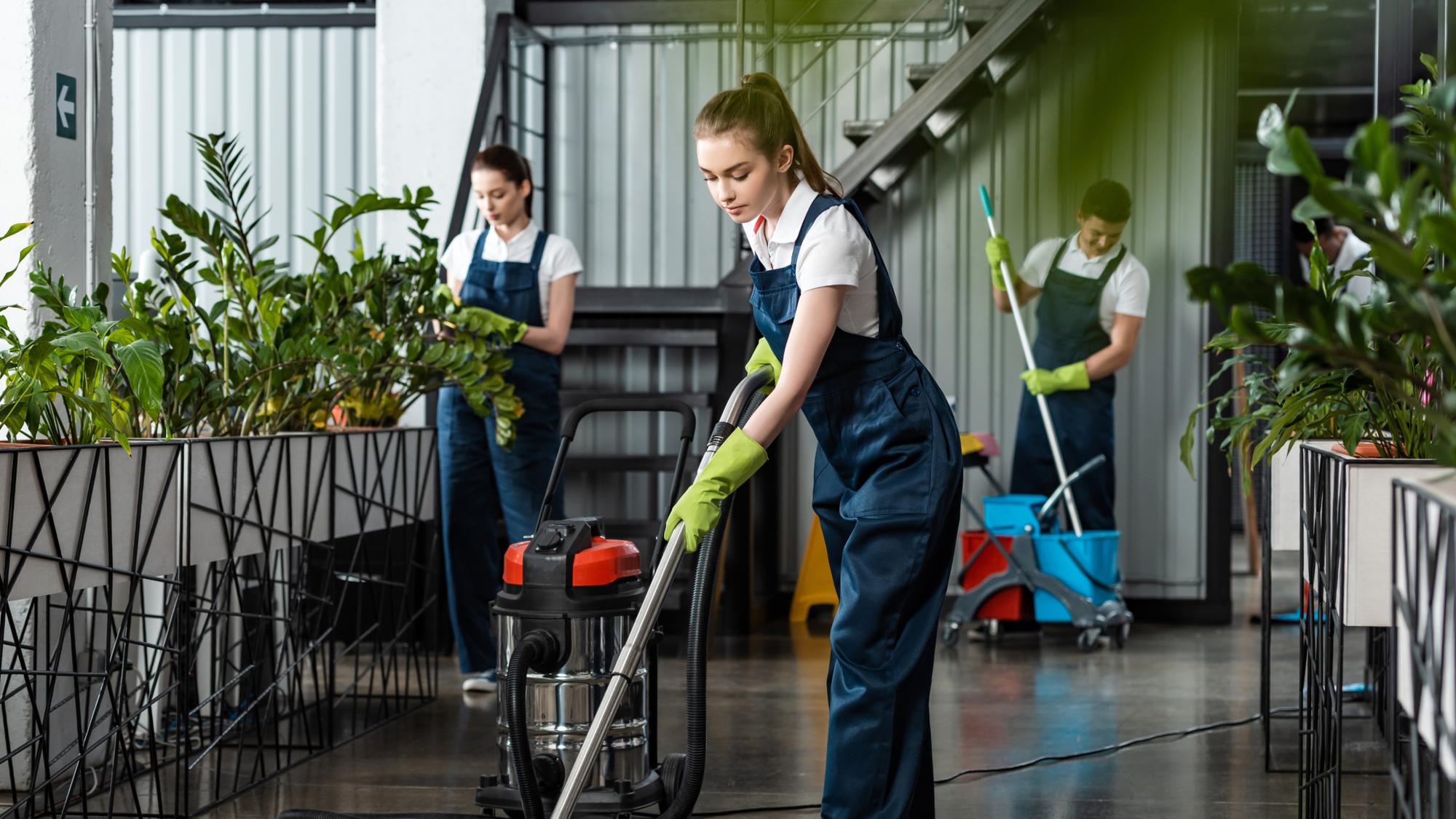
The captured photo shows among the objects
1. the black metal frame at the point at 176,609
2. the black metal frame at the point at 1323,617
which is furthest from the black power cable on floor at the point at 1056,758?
the black metal frame at the point at 176,609

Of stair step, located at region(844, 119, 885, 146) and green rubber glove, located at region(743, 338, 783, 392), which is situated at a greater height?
stair step, located at region(844, 119, 885, 146)

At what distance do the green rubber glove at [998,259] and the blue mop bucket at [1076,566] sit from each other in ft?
2.90

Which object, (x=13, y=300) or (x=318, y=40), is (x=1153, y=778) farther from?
(x=318, y=40)

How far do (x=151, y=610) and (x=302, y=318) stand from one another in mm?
775

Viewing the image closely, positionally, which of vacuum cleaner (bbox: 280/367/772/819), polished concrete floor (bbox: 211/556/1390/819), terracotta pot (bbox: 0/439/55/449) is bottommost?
polished concrete floor (bbox: 211/556/1390/819)

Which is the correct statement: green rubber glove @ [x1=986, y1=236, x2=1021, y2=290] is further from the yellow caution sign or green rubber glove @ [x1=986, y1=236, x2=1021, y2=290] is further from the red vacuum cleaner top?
the red vacuum cleaner top

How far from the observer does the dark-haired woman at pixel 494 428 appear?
386 cm

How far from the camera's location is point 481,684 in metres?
3.88

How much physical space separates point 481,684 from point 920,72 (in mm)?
2475

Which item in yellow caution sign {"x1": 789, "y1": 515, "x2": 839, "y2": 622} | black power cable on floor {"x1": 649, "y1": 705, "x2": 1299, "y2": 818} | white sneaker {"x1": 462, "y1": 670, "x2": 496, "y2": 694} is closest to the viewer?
black power cable on floor {"x1": 649, "y1": 705, "x2": 1299, "y2": 818}

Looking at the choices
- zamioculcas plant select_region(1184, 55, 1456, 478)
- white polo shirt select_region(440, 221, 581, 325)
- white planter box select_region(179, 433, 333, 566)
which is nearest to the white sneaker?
white planter box select_region(179, 433, 333, 566)

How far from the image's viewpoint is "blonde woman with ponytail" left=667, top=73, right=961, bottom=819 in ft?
6.43

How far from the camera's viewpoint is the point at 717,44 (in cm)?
66

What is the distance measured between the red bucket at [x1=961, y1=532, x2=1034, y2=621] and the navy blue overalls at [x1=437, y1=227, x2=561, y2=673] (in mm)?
1581
